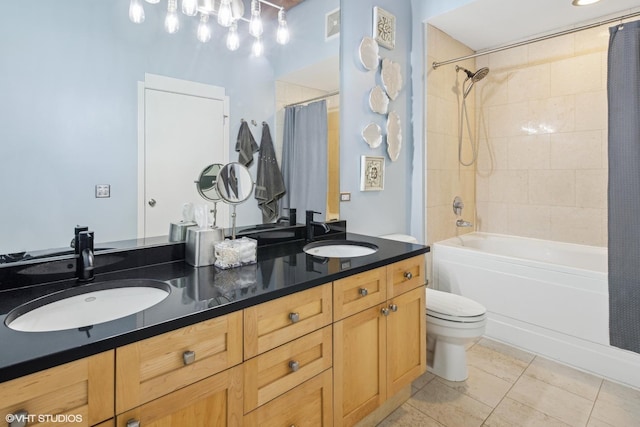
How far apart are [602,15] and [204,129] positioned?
120 inches

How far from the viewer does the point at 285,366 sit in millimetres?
1190

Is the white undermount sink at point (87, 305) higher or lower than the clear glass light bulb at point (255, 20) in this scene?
lower

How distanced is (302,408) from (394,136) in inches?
76.6

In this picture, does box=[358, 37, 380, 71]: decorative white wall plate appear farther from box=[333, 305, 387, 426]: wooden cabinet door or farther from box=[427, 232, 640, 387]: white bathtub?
box=[333, 305, 387, 426]: wooden cabinet door

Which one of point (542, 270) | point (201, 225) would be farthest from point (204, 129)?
point (542, 270)

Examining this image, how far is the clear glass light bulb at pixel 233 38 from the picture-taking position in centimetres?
161

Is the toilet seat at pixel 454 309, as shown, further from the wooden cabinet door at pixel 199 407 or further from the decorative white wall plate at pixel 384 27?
the decorative white wall plate at pixel 384 27

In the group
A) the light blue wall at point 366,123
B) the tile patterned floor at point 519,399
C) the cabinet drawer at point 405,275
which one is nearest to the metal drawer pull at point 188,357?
the cabinet drawer at point 405,275

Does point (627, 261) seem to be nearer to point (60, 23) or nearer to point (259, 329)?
point (259, 329)

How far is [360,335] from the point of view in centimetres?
148

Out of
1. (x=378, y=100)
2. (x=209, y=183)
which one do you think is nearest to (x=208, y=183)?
(x=209, y=183)

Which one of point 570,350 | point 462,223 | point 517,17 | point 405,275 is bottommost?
point 570,350

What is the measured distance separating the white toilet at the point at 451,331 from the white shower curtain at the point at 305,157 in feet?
3.04
